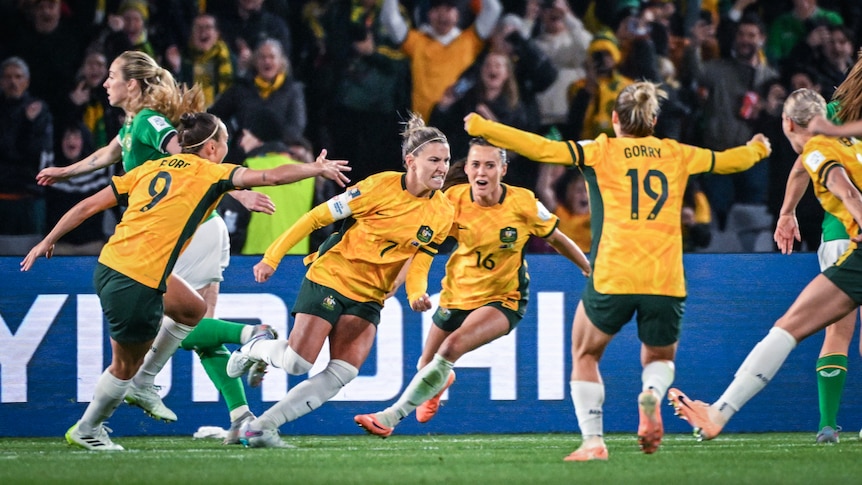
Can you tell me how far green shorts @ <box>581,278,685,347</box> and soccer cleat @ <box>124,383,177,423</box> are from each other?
2891mm

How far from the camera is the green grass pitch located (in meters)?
5.10

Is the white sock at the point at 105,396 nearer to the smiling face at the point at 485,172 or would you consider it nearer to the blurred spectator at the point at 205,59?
the smiling face at the point at 485,172

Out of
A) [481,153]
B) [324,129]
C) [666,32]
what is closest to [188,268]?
[481,153]

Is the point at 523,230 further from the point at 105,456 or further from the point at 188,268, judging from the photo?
the point at 105,456

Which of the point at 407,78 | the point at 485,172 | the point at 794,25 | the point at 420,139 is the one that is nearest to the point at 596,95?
the point at 407,78

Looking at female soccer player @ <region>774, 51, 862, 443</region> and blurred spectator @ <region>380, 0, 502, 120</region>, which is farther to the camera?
blurred spectator @ <region>380, 0, 502, 120</region>

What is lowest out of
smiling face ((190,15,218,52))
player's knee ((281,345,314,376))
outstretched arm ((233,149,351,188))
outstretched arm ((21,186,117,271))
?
player's knee ((281,345,314,376))

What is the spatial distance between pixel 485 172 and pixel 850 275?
88.2 inches

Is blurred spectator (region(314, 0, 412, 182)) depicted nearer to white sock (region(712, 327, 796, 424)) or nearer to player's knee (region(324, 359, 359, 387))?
player's knee (region(324, 359, 359, 387))

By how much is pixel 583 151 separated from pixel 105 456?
2.84 meters

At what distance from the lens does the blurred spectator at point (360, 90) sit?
9.94m

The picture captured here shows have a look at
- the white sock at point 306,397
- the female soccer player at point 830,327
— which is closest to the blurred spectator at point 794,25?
the female soccer player at point 830,327

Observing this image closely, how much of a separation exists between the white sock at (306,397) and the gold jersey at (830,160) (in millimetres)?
2748

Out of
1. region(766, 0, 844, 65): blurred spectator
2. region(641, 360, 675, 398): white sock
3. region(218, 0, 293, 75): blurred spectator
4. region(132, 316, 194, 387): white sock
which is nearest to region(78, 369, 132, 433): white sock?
region(132, 316, 194, 387): white sock
